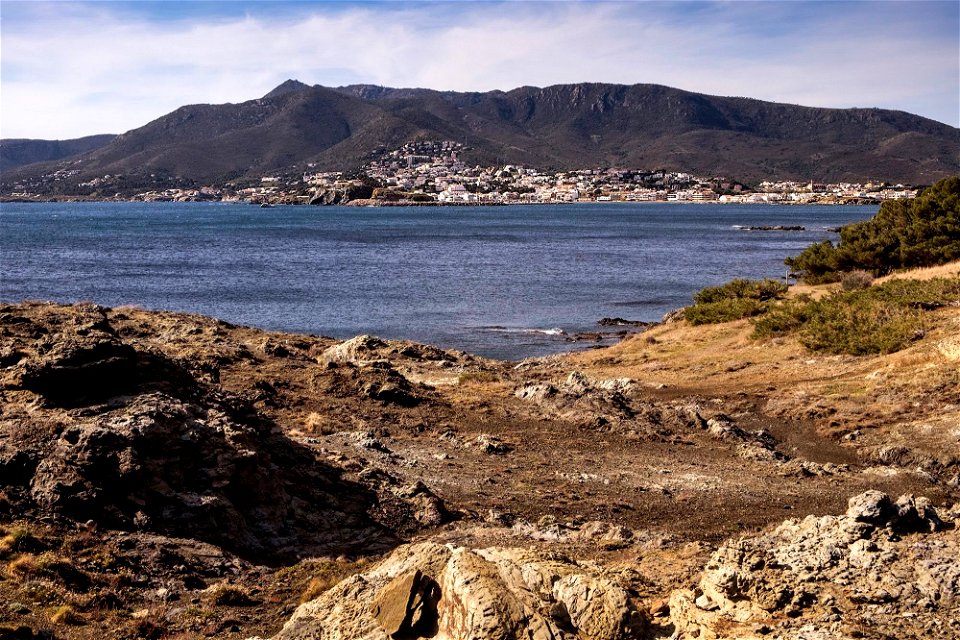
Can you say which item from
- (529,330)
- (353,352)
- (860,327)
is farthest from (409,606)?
(529,330)

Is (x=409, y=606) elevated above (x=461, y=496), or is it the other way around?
(x=409, y=606)

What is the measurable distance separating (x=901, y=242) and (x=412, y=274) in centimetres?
3568

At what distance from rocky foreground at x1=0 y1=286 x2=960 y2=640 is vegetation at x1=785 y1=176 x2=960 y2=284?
16466 mm

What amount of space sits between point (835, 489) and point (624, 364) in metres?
13.4

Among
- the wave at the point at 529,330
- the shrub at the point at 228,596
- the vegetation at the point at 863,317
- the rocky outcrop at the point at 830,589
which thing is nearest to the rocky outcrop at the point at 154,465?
the shrub at the point at 228,596

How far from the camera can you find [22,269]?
70062 millimetres

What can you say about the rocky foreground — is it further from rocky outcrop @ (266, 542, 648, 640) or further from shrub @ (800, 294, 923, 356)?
shrub @ (800, 294, 923, 356)

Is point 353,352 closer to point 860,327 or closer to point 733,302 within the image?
point 860,327

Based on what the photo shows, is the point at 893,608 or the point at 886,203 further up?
the point at 886,203

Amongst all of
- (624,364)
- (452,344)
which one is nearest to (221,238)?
(452,344)

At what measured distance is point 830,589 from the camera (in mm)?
8430

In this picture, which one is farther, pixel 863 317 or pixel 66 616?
pixel 863 317

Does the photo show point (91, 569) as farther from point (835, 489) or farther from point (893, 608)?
point (835, 489)

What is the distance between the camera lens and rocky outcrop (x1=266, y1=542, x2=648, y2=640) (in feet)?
23.9
